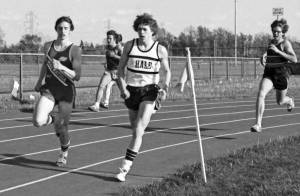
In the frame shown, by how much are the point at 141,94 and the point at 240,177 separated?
5.16 feet

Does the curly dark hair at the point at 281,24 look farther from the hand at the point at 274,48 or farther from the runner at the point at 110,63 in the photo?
the runner at the point at 110,63

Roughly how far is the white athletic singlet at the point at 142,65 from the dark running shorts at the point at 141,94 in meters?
0.06

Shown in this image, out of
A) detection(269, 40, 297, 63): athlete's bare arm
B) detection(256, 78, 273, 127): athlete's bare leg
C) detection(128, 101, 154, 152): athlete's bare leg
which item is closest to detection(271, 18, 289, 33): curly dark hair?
detection(269, 40, 297, 63): athlete's bare arm

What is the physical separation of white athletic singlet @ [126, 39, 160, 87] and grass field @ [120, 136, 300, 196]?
1.22 m

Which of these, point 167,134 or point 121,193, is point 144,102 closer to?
point 121,193

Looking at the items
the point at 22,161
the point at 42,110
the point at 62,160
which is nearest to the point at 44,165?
the point at 62,160

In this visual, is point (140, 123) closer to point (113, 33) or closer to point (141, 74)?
point (141, 74)

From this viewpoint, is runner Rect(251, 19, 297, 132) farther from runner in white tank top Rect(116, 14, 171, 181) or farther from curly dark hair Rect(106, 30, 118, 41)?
curly dark hair Rect(106, 30, 118, 41)

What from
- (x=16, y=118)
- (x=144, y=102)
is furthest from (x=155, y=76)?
(x=16, y=118)

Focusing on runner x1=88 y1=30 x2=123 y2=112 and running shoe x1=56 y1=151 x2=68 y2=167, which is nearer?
running shoe x1=56 y1=151 x2=68 y2=167

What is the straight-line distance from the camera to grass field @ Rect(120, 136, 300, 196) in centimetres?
607

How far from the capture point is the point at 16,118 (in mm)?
13586

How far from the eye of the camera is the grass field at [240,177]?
6.07 metres

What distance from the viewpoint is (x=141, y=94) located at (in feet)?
23.5
